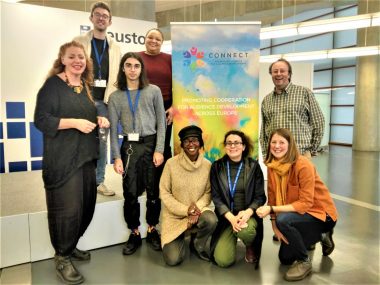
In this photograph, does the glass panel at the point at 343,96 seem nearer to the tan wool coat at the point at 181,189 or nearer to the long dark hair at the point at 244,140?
the long dark hair at the point at 244,140

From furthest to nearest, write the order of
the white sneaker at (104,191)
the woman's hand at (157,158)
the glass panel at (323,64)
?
the glass panel at (323,64)
the white sneaker at (104,191)
the woman's hand at (157,158)

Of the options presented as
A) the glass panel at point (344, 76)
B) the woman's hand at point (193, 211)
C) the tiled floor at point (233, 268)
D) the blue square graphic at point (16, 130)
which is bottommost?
the tiled floor at point (233, 268)

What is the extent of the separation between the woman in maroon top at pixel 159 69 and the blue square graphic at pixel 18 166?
2461 millimetres

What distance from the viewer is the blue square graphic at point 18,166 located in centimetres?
452

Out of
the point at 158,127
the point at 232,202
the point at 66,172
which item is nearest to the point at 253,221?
the point at 232,202

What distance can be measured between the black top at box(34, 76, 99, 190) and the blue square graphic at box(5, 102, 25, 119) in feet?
8.56

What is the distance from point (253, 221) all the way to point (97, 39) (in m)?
2.04

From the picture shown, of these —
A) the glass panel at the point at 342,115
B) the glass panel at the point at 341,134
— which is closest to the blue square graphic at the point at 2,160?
the glass panel at the point at 341,134

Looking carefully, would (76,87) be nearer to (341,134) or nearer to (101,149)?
(101,149)

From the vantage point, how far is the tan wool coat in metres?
2.73

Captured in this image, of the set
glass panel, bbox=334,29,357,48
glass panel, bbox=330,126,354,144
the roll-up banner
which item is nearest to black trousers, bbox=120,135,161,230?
the roll-up banner

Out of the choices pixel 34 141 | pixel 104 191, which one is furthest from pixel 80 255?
pixel 34 141

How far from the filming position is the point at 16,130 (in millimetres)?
4496

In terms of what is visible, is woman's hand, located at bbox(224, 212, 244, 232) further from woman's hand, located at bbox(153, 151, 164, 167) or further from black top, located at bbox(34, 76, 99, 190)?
black top, located at bbox(34, 76, 99, 190)
